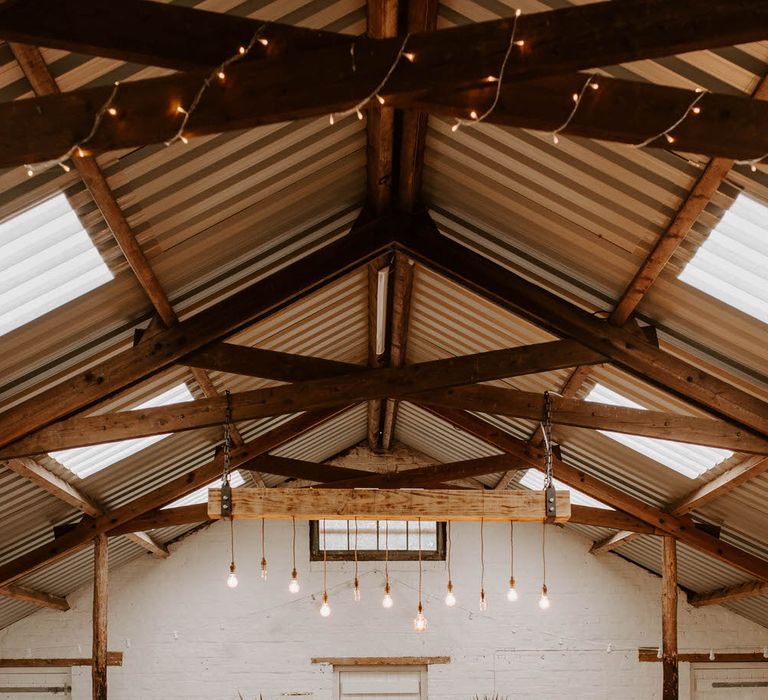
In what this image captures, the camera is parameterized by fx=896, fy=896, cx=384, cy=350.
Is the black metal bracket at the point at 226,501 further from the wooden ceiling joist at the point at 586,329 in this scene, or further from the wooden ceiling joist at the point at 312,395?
the wooden ceiling joist at the point at 586,329

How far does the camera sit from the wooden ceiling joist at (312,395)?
21.9 feet

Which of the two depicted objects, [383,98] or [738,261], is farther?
[738,261]

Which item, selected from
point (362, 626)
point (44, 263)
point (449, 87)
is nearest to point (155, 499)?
point (362, 626)

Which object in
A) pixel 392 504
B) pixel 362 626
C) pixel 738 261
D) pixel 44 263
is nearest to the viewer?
pixel 44 263

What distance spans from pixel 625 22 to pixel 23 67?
258 centimetres

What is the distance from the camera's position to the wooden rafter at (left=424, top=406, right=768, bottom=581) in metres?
9.75

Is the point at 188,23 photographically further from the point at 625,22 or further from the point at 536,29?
the point at 625,22

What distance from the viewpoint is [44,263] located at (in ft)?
17.3

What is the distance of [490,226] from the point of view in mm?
6594

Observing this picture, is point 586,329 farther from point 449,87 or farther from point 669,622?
point 669,622

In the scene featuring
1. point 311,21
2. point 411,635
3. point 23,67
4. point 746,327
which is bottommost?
point 411,635

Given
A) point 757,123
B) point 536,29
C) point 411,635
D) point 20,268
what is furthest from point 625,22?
point 411,635

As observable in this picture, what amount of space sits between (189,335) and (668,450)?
5.08m

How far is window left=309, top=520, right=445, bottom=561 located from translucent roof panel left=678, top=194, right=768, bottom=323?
29.9 ft
